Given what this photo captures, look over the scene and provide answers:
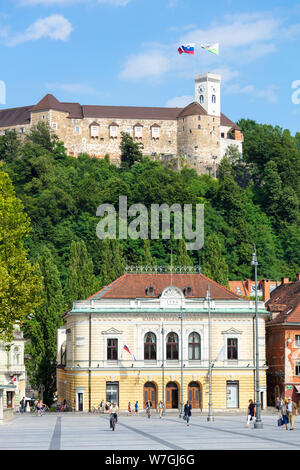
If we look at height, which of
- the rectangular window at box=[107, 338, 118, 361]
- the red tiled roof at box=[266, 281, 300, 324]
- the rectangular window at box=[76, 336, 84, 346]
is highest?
the red tiled roof at box=[266, 281, 300, 324]

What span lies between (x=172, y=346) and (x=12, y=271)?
28.5 m

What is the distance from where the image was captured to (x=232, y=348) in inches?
3054

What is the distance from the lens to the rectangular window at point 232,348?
254ft

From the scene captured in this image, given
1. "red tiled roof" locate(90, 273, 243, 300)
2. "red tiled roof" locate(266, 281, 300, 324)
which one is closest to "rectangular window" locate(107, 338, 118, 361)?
"red tiled roof" locate(90, 273, 243, 300)

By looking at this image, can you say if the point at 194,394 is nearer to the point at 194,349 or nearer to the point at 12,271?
the point at 194,349

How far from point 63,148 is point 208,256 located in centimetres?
7181

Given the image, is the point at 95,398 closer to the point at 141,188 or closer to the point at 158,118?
the point at 141,188

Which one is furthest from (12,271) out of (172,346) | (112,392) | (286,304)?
(286,304)

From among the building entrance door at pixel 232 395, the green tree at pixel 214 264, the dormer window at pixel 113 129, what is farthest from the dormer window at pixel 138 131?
the building entrance door at pixel 232 395

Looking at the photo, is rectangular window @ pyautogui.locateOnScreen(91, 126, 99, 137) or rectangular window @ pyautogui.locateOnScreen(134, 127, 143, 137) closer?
rectangular window @ pyautogui.locateOnScreen(91, 126, 99, 137)

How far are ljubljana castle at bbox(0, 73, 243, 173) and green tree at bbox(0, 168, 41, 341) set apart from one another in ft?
453

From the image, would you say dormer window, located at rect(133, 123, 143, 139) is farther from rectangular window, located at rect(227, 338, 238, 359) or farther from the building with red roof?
rectangular window, located at rect(227, 338, 238, 359)

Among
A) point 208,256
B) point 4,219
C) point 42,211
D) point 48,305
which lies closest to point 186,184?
point 42,211

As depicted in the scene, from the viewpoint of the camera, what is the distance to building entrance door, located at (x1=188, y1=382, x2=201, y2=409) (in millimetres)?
76062
